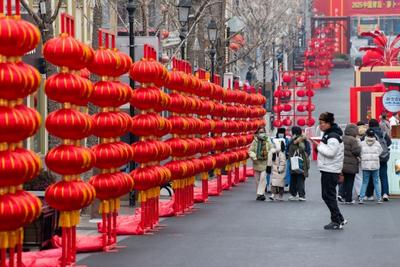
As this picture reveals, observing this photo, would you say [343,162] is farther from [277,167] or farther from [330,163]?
[330,163]

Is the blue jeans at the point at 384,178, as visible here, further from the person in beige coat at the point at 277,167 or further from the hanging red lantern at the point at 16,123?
the hanging red lantern at the point at 16,123

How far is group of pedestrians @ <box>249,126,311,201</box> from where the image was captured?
2997cm

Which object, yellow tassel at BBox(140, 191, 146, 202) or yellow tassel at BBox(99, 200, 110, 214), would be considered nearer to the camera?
yellow tassel at BBox(99, 200, 110, 214)

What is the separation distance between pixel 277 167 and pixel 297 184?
651 millimetres

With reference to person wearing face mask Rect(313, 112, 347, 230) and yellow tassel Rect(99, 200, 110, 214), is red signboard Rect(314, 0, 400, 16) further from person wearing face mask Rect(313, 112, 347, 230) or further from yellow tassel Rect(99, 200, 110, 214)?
yellow tassel Rect(99, 200, 110, 214)

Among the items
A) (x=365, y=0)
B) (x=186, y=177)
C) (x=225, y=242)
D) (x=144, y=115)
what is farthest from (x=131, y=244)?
(x=365, y=0)

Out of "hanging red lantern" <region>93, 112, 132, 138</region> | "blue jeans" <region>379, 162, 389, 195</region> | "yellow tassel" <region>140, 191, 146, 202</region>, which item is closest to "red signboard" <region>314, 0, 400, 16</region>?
"blue jeans" <region>379, 162, 389, 195</region>

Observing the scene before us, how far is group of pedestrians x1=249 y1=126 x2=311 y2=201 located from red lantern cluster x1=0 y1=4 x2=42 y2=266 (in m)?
16.2

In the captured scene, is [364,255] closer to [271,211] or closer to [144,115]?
[144,115]

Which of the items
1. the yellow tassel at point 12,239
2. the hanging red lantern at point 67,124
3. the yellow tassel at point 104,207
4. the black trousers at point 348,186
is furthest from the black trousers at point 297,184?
the yellow tassel at point 12,239

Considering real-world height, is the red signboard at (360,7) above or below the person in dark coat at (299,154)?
above

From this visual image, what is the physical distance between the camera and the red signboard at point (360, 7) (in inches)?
7357

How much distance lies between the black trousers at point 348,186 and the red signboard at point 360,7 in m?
159

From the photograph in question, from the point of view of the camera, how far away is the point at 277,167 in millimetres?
30688
